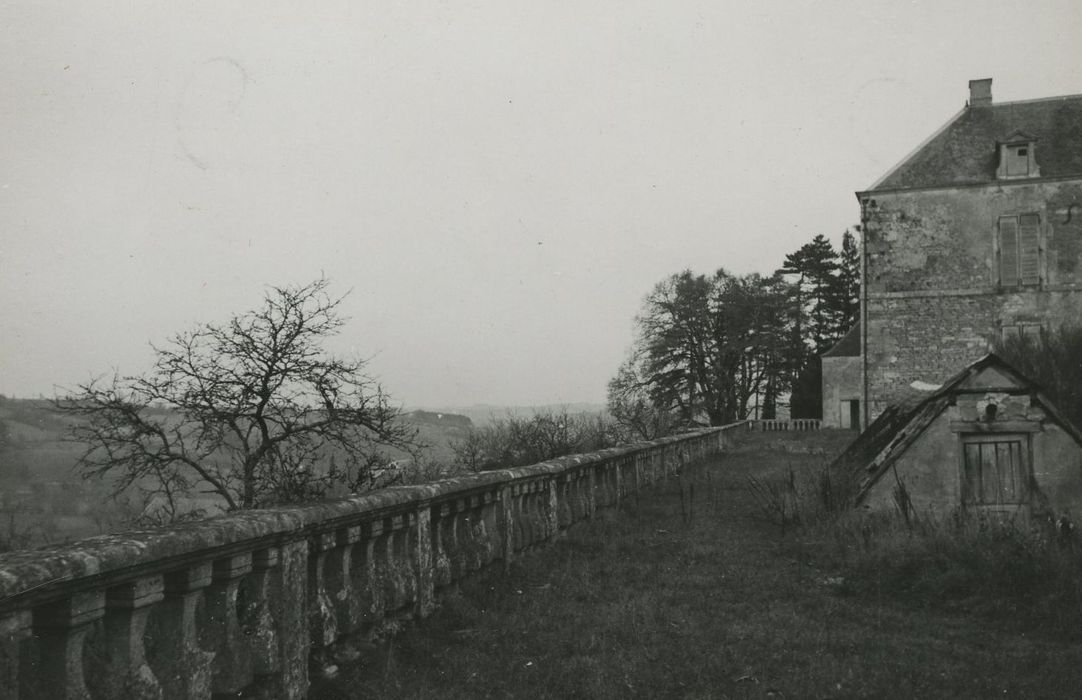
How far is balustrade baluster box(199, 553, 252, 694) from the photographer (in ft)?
10.8

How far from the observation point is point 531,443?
24125 mm

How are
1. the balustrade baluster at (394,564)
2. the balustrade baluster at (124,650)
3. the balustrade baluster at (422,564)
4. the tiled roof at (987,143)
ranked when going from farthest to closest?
the tiled roof at (987,143), the balustrade baluster at (422,564), the balustrade baluster at (394,564), the balustrade baluster at (124,650)

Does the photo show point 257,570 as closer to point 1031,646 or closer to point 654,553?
point 1031,646

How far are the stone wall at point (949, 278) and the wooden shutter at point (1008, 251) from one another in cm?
21

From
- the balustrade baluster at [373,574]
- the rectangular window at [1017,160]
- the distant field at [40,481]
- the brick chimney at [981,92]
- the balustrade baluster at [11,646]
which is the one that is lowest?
the distant field at [40,481]

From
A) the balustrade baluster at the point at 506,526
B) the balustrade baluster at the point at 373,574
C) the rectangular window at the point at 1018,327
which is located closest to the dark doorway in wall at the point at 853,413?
the rectangular window at the point at 1018,327

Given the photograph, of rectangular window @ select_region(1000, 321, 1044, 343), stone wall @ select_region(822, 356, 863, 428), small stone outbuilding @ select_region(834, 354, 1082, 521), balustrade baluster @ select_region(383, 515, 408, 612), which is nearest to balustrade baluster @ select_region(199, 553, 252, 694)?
balustrade baluster @ select_region(383, 515, 408, 612)

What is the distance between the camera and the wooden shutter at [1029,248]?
84.9 ft

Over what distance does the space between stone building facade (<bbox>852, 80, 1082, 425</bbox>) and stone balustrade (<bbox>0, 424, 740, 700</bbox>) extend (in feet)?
80.3

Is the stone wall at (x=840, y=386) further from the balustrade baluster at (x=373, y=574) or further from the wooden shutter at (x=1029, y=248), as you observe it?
the balustrade baluster at (x=373, y=574)

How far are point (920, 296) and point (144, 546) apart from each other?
2818 centimetres

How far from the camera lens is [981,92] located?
2845 centimetres

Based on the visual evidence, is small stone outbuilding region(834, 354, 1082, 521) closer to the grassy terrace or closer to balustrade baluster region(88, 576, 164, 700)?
the grassy terrace

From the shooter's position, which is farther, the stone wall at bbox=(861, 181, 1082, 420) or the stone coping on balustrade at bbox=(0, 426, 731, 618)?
the stone wall at bbox=(861, 181, 1082, 420)
